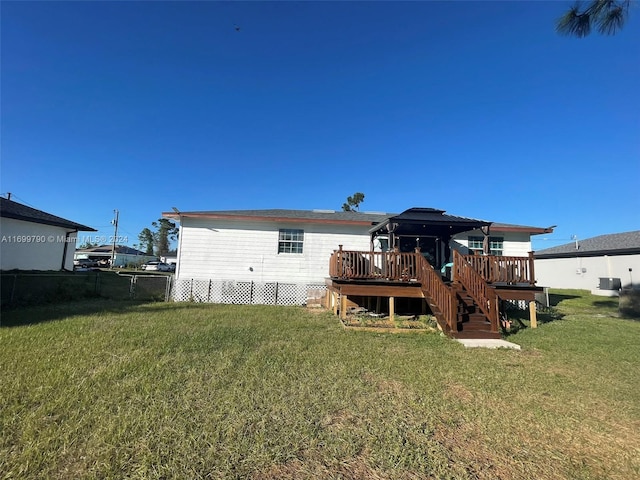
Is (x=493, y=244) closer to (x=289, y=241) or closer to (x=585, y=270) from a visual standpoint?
(x=289, y=241)

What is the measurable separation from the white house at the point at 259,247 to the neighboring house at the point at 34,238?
757 cm

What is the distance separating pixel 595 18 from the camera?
5.21 metres

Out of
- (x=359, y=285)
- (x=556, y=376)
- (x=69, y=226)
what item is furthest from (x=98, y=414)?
(x=69, y=226)

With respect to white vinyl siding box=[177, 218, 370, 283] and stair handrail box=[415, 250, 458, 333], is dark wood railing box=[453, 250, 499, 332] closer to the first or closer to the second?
stair handrail box=[415, 250, 458, 333]

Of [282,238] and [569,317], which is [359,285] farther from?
[569,317]

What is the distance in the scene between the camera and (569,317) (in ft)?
35.4

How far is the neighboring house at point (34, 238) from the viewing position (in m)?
13.7

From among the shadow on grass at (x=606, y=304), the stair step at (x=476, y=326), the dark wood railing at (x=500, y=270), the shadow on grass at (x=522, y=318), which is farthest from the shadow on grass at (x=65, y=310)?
the shadow on grass at (x=606, y=304)

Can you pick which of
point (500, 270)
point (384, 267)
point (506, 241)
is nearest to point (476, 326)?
point (500, 270)

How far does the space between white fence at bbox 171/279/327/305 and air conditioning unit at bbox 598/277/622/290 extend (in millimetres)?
19255

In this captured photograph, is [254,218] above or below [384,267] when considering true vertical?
above

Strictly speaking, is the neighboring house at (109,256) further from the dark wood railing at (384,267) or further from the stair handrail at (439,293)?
the stair handrail at (439,293)

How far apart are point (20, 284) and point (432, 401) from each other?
44.3 ft

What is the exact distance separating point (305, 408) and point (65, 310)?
909 centimetres
